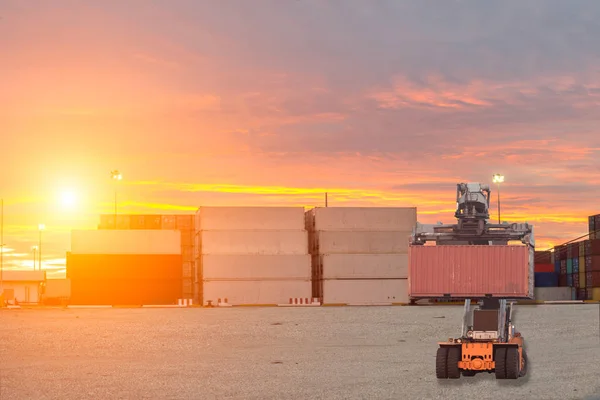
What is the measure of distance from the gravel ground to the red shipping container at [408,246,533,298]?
2510 millimetres

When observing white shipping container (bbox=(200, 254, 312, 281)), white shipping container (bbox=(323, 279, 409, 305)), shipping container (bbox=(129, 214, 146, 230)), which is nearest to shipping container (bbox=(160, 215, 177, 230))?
shipping container (bbox=(129, 214, 146, 230))

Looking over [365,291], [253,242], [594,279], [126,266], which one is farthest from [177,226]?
[594,279]

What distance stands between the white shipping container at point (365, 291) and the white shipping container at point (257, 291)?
6.82 feet

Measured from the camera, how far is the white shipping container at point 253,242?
79.8 m

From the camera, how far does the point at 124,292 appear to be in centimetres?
8681

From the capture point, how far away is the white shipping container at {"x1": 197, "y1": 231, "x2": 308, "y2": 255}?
79812 mm

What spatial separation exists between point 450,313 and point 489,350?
123 feet

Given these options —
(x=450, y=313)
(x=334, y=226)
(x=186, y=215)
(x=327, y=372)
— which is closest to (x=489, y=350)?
(x=327, y=372)

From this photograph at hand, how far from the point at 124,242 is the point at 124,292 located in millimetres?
5109

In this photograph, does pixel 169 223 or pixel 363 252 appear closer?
pixel 363 252

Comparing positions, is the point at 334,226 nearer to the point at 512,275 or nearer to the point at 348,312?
the point at 348,312

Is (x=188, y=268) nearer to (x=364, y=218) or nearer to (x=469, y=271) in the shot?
(x=364, y=218)

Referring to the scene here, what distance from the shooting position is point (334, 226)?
80.7 meters

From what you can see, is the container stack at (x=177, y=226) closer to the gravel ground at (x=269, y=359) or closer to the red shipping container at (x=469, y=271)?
the gravel ground at (x=269, y=359)
